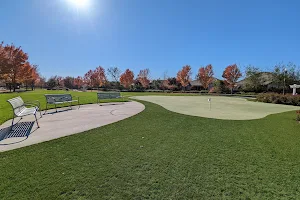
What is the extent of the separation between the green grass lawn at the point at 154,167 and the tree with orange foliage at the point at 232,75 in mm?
44965

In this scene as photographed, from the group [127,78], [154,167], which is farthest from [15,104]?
[127,78]

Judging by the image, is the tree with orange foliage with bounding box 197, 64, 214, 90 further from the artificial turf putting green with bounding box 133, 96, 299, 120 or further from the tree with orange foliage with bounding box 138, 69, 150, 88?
the artificial turf putting green with bounding box 133, 96, 299, 120

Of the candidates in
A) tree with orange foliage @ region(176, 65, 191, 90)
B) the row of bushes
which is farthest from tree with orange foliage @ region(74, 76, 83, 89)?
the row of bushes

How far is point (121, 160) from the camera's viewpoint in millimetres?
3629

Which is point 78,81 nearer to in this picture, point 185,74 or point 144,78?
point 144,78

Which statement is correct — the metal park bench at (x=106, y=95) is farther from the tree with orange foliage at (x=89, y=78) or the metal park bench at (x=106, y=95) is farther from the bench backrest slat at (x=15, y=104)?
the tree with orange foliage at (x=89, y=78)

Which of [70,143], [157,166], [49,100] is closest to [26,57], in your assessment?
[49,100]

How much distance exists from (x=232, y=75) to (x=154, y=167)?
48759mm

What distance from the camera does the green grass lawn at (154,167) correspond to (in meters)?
2.60

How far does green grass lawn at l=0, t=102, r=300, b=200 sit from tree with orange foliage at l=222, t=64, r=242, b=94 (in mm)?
44965

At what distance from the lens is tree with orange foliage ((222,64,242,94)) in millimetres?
46438

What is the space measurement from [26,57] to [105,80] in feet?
110

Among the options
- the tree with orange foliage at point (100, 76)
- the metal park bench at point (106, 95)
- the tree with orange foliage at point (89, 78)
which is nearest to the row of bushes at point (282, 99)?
the metal park bench at point (106, 95)

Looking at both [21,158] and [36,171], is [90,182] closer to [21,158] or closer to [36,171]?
[36,171]
